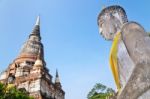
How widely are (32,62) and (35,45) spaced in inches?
137

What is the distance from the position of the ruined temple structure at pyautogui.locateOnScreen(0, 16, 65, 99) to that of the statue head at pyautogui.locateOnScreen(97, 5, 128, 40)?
26.2 meters

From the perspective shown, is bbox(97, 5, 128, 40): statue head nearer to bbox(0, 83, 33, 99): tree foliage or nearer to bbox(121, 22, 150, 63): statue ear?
bbox(121, 22, 150, 63): statue ear

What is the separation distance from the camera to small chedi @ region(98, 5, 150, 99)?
2199 millimetres

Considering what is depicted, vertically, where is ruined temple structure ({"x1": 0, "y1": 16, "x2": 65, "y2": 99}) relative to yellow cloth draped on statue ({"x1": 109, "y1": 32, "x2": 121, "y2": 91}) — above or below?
above

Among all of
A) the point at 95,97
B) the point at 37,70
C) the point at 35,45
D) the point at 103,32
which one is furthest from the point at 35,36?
the point at 103,32

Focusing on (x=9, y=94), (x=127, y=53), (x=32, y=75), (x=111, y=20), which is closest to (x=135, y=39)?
(x=127, y=53)

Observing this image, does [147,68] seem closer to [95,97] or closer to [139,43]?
[139,43]

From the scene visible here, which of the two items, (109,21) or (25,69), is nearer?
(109,21)

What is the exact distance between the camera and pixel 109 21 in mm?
3012

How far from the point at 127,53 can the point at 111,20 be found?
0.57 meters

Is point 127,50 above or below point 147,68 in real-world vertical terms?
above

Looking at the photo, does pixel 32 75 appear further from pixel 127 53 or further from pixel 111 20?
pixel 127 53

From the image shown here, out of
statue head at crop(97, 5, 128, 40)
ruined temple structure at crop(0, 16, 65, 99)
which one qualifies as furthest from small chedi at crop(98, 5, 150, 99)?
ruined temple structure at crop(0, 16, 65, 99)

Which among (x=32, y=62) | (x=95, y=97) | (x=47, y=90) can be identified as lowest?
(x=95, y=97)
